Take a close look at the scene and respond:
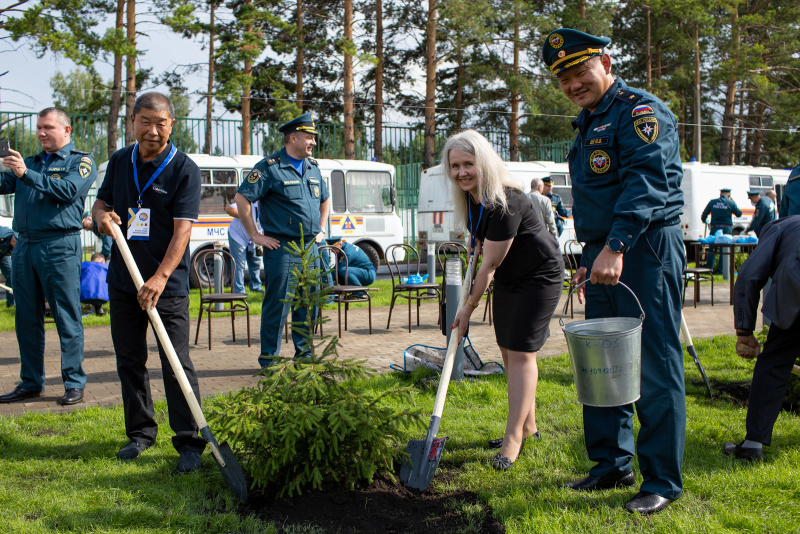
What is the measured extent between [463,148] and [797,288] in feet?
6.01

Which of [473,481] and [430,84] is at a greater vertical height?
[430,84]

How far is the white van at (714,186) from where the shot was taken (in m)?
20.3

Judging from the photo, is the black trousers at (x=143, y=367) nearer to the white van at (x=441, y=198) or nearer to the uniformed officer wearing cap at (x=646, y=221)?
the uniformed officer wearing cap at (x=646, y=221)

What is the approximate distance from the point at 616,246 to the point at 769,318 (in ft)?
4.70

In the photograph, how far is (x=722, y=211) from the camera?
49.0 ft

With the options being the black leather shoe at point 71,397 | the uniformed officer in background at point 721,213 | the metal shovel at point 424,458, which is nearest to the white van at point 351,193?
the uniformed officer in background at point 721,213

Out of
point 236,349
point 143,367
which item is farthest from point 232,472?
point 236,349

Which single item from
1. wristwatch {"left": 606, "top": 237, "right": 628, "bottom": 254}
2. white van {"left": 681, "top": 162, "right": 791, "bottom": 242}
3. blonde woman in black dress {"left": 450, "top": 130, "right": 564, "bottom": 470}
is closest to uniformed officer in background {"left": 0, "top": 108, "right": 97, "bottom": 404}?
blonde woman in black dress {"left": 450, "top": 130, "right": 564, "bottom": 470}

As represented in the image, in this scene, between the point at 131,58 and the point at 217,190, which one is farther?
the point at 131,58

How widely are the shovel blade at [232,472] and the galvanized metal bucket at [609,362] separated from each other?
161 cm

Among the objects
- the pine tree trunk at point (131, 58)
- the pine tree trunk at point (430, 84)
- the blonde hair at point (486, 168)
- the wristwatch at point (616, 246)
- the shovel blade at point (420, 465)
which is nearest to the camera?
the wristwatch at point (616, 246)

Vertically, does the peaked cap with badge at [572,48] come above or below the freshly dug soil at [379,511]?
above

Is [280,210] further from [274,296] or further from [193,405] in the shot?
[193,405]

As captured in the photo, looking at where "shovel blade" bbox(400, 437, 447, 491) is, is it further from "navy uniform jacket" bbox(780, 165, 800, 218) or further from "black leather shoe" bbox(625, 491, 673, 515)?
"navy uniform jacket" bbox(780, 165, 800, 218)
